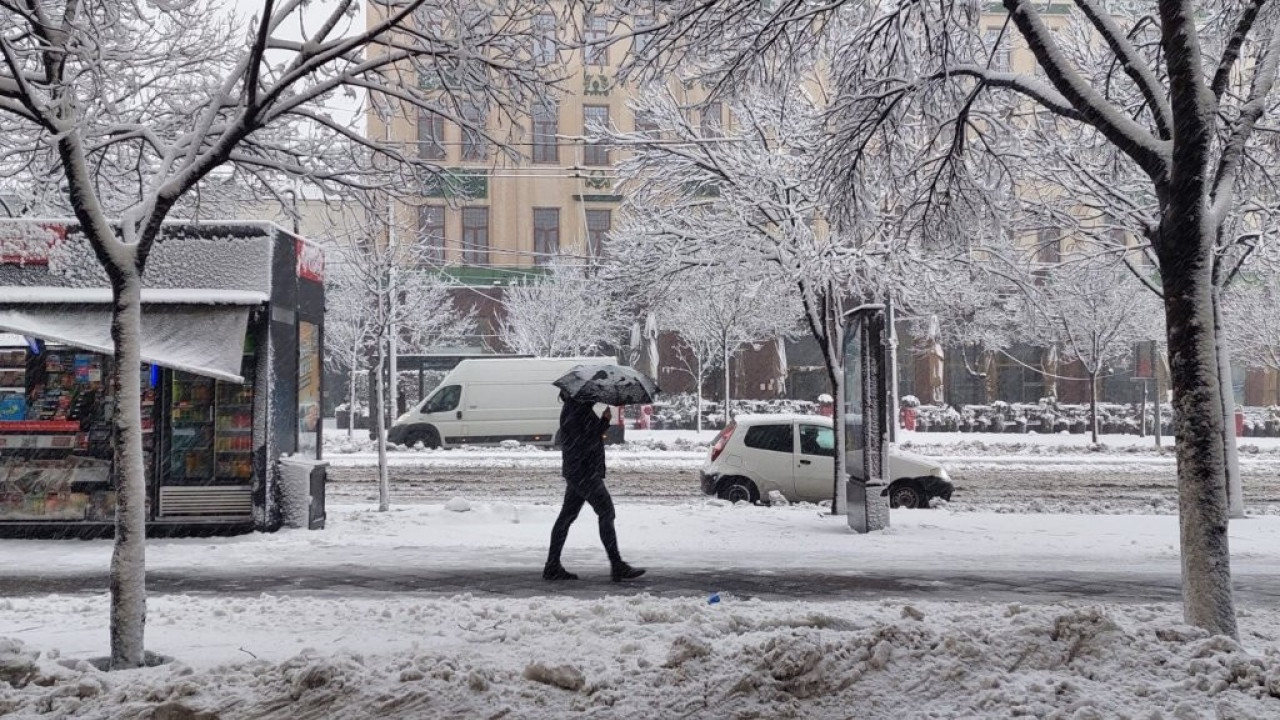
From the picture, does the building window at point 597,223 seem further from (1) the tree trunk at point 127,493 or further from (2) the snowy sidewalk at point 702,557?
(1) the tree trunk at point 127,493

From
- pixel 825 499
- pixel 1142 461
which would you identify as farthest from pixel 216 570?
pixel 1142 461

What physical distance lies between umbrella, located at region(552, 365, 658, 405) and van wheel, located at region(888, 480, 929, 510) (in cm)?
740

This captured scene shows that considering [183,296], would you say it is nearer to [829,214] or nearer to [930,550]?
[829,214]

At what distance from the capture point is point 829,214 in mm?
10312

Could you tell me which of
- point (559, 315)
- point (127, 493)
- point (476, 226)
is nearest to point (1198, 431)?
point (127, 493)

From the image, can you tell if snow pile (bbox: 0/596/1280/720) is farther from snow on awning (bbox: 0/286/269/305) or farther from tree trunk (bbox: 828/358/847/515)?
tree trunk (bbox: 828/358/847/515)

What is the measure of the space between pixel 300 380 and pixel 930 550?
7916 mm

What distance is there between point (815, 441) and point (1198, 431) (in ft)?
34.0

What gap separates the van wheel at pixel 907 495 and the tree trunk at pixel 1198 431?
389 inches

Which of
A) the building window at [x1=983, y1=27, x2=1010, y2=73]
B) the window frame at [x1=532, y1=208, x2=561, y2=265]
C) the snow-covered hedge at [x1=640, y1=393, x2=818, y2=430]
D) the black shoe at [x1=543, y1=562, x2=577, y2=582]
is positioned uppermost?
the window frame at [x1=532, y1=208, x2=561, y2=265]

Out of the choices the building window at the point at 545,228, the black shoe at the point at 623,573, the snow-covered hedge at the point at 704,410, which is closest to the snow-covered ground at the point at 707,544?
the black shoe at the point at 623,573

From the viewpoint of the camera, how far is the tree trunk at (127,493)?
613 centimetres

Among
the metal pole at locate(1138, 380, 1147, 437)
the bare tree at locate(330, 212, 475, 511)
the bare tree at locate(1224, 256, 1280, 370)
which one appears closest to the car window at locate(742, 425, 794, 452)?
the bare tree at locate(330, 212, 475, 511)

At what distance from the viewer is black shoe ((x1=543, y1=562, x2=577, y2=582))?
9625 millimetres
